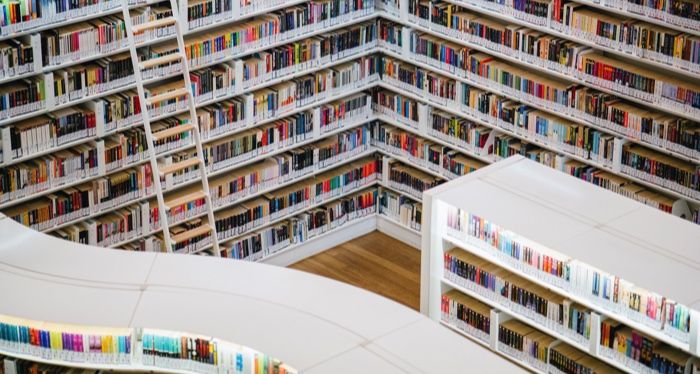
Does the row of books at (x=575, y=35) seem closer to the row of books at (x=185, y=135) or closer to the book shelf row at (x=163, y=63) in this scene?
the book shelf row at (x=163, y=63)

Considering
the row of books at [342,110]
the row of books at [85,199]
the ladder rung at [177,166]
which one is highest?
the ladder rung at [177,166]

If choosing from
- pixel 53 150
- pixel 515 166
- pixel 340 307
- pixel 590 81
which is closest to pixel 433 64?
A: pixel 590 81

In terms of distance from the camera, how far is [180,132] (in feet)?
31.4

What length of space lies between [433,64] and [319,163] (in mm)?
1335

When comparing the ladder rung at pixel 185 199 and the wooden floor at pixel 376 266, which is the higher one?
the ladder rung at pixel 185 199

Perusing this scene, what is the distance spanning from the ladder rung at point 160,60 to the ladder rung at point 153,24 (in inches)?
9.0

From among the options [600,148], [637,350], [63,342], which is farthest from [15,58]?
[637,350]

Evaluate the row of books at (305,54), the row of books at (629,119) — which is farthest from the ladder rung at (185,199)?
the row of books at (629,119)

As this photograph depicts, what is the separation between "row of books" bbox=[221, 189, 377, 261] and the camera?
35.6ft

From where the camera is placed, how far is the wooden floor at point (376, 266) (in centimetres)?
1085

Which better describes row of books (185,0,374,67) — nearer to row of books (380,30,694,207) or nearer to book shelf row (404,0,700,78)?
book shelf row (404,0,700,78)

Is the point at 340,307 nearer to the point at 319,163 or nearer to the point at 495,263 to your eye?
the point at 495,263

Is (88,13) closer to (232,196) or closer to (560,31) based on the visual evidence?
(232,196)

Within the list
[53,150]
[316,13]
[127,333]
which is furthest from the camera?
[316,13]
